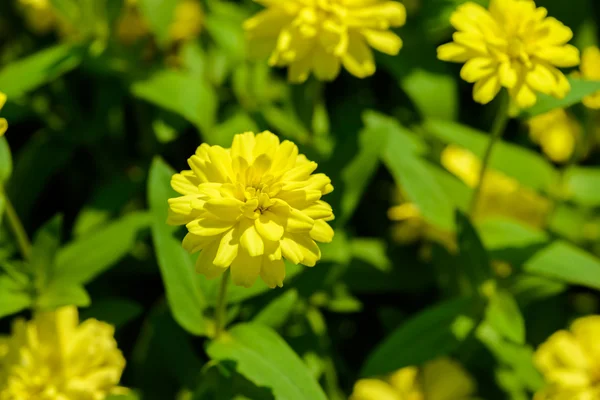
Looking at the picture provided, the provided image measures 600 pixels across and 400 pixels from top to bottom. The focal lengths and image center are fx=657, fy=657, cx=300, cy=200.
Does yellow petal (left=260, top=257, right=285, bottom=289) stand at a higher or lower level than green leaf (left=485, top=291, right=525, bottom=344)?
higher

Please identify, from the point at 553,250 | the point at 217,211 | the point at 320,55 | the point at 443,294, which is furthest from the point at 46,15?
the point at 553,250

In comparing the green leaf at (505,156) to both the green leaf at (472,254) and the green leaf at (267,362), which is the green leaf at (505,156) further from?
the green leaf at (267,362)

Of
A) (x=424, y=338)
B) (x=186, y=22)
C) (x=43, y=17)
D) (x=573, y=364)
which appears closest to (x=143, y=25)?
(x=186, y=22)

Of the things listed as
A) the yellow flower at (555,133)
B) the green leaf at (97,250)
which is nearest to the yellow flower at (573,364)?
the yellow flower at (555,133)

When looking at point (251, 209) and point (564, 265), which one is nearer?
point (251, 209)

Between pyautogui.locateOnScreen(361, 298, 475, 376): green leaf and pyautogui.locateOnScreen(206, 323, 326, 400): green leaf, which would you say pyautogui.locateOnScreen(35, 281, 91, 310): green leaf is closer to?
pyautogui.locateOnScreen(206, 323, 326, 400): green leaf

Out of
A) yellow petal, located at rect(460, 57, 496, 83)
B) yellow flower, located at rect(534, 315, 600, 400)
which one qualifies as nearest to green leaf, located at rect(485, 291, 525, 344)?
yellow flower, located at rect(534, 315, 600, 400)

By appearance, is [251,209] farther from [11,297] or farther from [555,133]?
[555,133]
